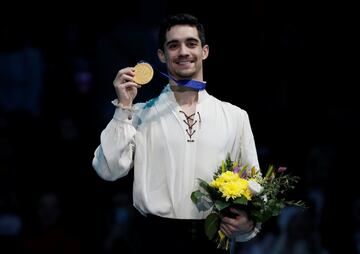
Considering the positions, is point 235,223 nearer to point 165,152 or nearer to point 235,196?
point 235,196

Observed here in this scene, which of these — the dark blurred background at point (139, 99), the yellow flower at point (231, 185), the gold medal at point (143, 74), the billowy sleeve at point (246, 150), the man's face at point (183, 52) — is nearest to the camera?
the yellow flower at point (231, 185)

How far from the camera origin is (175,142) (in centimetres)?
443

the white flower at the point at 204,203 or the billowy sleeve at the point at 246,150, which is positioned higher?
the billowy sleeve at the point at 246,150

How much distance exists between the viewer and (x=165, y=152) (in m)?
4.43

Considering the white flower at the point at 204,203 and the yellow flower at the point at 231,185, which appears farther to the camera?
the white flower at the point at 204,203

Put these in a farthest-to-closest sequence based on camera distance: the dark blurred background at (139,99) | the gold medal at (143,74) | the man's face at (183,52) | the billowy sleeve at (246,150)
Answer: the dark blurred background at (139,99) → the billowy sleeve at (246,150) → the man's face at (183,52) → the gold medal at (143,74)

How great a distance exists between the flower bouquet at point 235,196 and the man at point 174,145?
0.04 m

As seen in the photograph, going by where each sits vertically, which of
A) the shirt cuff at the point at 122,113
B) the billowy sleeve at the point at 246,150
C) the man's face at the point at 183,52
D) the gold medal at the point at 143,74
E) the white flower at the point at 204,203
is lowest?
the white flower at the point at 204,203

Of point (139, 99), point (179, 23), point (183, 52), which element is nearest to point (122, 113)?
point (183, 52)

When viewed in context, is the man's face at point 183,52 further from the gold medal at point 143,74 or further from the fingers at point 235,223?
the fingers at point 235,223

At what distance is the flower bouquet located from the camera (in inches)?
169

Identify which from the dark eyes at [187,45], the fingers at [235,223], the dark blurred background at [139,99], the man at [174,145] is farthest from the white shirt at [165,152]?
the dark blurred background at [139,99]

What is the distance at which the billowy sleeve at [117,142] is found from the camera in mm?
4336

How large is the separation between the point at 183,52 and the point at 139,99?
206cm
